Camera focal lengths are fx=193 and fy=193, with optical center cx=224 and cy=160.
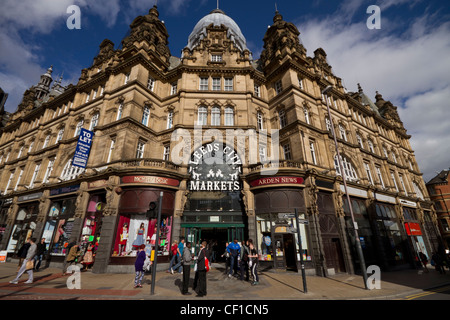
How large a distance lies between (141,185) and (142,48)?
16.3m

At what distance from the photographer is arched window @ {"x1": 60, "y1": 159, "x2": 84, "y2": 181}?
64.4ft

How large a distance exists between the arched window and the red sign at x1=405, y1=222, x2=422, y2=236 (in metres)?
36.6

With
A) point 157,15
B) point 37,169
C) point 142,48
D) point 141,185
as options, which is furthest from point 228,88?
point 37,169

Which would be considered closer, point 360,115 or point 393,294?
point 393,294

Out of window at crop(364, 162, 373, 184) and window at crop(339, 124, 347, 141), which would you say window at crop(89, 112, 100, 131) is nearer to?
window at crop(339, 124, 347, 141)

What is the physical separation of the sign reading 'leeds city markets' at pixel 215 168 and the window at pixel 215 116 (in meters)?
2.44

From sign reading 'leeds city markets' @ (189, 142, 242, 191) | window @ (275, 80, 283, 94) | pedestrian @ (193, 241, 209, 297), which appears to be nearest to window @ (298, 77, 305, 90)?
window @ (275, 80, 283, 94)

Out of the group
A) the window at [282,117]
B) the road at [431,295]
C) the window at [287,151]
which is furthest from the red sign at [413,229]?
the window at [282,117]

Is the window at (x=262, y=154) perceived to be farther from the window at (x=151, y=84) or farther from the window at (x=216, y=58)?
the window at (x=151, y=84)

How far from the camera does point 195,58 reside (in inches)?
895

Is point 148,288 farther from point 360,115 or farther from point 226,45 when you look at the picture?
point 360,115

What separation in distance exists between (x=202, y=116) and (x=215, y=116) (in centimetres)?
136

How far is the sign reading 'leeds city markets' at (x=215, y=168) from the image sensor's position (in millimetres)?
17156

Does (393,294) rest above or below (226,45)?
below
